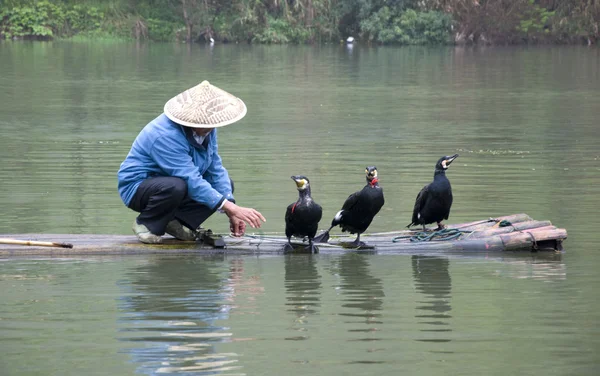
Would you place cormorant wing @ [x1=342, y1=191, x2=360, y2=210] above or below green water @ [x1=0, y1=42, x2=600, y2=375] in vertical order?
above

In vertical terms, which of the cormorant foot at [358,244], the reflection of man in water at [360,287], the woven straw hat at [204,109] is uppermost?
the woven straw hat at [204,109]

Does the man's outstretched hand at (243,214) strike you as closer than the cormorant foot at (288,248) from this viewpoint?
Yes

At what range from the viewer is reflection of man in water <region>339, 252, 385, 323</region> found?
6676mm

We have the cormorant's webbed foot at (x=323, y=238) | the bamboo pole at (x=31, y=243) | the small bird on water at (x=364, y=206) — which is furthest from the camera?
the cormorant's webbed foot at (x=323, y=238)

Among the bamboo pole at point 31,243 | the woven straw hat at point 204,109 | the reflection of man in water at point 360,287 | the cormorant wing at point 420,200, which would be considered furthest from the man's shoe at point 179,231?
the cormorant wing at point 420,200

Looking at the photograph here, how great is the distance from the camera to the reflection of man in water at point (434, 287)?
21.1 ft

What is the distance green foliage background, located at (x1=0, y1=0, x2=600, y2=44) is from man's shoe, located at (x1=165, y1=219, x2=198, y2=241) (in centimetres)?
3999

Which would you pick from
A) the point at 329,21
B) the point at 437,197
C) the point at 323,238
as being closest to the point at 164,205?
the point at 323,238

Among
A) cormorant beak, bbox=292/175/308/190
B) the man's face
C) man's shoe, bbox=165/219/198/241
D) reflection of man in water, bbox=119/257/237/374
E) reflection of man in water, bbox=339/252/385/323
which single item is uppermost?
the man's face

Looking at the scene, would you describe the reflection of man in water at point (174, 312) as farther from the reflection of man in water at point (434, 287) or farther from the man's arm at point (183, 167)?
the reflection of man in water at point (434, 287)

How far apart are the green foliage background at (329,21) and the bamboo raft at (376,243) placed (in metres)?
39.7

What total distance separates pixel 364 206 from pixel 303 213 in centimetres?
49

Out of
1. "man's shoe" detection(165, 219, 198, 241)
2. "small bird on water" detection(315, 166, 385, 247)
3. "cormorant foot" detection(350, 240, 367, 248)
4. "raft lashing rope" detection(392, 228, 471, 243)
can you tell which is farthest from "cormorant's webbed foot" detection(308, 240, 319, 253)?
"man's shoe" detection(165, 219, 198, 241)

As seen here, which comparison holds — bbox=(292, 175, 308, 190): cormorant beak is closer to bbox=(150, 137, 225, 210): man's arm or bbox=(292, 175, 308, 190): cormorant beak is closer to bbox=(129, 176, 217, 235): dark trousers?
bbox=(150, 137, 225, 210): man's arm
